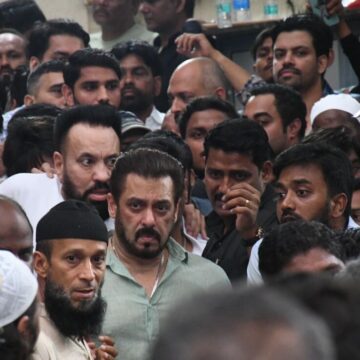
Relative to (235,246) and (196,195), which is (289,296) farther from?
(196,195)

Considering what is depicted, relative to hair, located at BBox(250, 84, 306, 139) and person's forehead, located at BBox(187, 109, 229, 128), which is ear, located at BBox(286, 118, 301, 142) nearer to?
hair, located at BBox(250, 84, 306, 139)

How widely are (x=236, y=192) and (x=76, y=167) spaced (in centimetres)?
96

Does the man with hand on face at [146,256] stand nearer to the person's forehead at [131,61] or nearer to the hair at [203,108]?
the hair at [203,108]

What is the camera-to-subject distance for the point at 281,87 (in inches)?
Result: 328

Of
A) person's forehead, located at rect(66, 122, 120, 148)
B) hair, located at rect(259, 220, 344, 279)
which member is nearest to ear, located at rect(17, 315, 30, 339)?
hair, located at rect(259, 220, 344, 279)

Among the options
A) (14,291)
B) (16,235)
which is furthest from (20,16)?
(14,291)

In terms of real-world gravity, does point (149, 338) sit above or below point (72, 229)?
below

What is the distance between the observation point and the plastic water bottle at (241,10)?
A: 10.9 metres

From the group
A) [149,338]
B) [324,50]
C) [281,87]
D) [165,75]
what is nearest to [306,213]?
[149,338]

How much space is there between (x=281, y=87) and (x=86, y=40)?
2.65m

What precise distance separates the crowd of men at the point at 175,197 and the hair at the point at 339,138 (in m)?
0.01

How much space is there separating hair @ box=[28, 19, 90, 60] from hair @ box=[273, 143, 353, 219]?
4.18 m

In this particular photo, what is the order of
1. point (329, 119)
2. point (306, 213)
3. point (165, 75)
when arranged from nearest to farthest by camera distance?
point (306, 213)
point (329, 119)
point (165, 75)

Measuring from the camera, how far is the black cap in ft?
18.1
